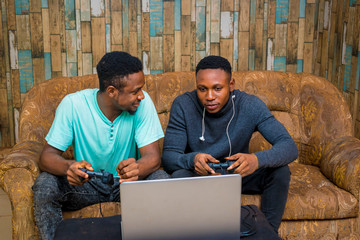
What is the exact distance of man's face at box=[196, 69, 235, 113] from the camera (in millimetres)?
2383

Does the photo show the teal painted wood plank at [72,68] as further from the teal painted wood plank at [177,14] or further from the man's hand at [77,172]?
the man's hand at [77,172]

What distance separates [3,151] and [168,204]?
9.60 ft

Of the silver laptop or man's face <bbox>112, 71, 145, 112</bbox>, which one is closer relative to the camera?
the silver laptop

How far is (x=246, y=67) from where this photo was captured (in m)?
4.07

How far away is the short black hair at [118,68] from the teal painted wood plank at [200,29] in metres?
1.86

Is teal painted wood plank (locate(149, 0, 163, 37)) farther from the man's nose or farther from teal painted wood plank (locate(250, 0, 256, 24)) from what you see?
the man's nose

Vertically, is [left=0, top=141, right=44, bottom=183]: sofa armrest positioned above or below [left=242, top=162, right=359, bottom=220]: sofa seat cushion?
above

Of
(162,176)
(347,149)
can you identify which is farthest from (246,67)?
(162,176)

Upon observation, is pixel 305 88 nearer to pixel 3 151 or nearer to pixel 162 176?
pixel 162 176

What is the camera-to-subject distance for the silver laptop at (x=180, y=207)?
4.78 ft

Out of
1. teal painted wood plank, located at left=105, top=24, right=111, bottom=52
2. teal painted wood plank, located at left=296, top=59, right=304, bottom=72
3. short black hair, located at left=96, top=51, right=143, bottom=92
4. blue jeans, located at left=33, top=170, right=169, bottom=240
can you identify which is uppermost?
teal painted wood plank, located at left=105, top=24, right=111, bottom=52

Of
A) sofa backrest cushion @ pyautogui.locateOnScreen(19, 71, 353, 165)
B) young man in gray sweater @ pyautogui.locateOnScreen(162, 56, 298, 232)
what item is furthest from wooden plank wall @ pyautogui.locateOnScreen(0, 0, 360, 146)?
young man in gray sweater @ pyautogui.locateOnScreen(162, 56, 298, 232)

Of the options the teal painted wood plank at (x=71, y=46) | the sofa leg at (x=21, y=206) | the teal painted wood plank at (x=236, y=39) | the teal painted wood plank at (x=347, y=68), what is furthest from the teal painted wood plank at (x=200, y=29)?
the sofa leg at (x=21, y=206)

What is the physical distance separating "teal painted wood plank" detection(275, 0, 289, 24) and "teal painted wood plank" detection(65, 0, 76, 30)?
5.68 ft
